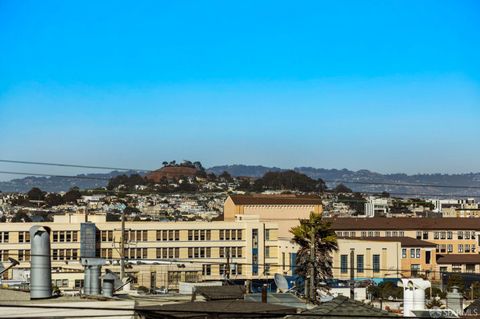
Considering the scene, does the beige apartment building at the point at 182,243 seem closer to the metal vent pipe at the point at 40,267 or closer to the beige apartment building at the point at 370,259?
the beige apartment building at the point at 370,259

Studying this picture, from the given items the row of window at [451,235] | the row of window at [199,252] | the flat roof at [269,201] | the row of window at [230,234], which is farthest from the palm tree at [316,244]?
the row of window at [451,235]

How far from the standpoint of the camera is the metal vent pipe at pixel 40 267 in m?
35.9

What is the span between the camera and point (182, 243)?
9225 cm

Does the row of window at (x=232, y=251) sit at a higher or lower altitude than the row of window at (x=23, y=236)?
lower

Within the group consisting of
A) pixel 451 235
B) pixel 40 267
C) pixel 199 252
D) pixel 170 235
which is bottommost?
pixel 199 252

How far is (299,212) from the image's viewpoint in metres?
111

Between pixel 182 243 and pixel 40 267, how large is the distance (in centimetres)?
5590

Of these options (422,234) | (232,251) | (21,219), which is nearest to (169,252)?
(232,251)

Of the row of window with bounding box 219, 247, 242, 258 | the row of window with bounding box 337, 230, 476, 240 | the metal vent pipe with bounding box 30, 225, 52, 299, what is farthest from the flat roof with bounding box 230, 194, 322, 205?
the metal vent pipe with bounding box 30, 225, 52, 299

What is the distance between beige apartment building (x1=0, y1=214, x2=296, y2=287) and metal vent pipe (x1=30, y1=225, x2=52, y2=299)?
153 feet

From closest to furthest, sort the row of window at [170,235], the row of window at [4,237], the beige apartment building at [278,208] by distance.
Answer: the row of window at [4,237] < the row of window at [170,235] < the beige apartment building at [278,208]

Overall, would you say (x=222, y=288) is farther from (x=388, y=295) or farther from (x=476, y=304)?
(x=388, y=295)

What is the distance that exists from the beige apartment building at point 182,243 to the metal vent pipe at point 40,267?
153ft

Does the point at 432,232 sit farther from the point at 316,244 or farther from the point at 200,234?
the point at 316,244
